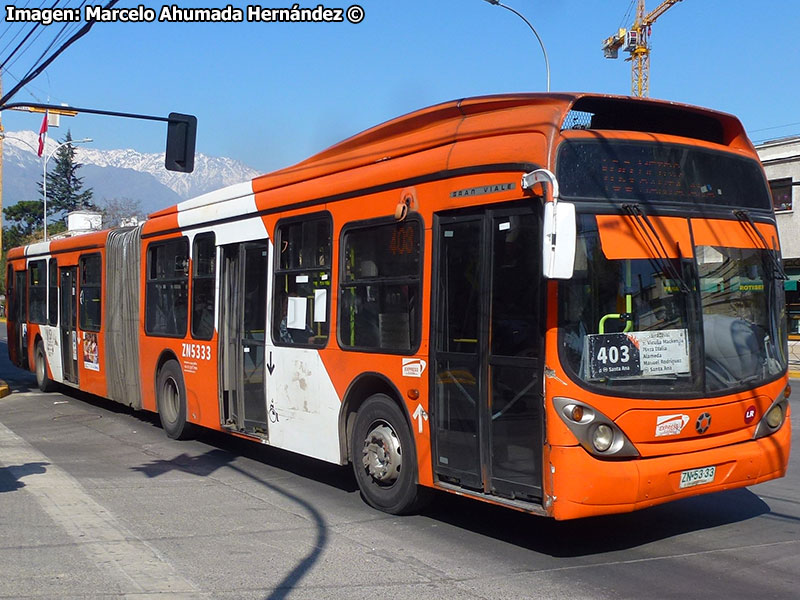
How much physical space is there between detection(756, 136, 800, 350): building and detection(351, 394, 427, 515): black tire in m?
24.2

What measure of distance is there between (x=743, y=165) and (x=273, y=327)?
4991 mm

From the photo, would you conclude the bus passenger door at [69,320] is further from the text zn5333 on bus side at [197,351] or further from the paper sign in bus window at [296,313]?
the paper sign in bus window at [296,313]

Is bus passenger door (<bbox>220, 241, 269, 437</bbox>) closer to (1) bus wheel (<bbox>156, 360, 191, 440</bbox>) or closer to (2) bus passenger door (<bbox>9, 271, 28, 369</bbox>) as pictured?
(1) bus wheel (<bbox>156, 360, 191, 440</bbox>)

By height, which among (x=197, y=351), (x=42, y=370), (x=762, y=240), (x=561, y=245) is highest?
(x=762, y=240)

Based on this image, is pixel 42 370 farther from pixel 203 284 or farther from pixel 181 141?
pixel 203 284

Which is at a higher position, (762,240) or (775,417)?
(762,240)

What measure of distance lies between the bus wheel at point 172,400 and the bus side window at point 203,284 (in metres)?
0.94

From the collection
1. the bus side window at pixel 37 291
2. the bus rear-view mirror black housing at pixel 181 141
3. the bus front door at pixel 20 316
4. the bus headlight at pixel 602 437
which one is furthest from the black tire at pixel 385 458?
the bus front door at pixel 20 316

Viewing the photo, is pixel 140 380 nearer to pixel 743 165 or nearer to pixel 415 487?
pixel 415 487

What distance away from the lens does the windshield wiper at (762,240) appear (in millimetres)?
7000

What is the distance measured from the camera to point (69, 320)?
16.8m

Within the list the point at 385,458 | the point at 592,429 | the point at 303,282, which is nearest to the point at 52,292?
the point at 303,282

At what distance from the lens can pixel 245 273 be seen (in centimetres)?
1041

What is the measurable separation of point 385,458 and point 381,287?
4.94ft
